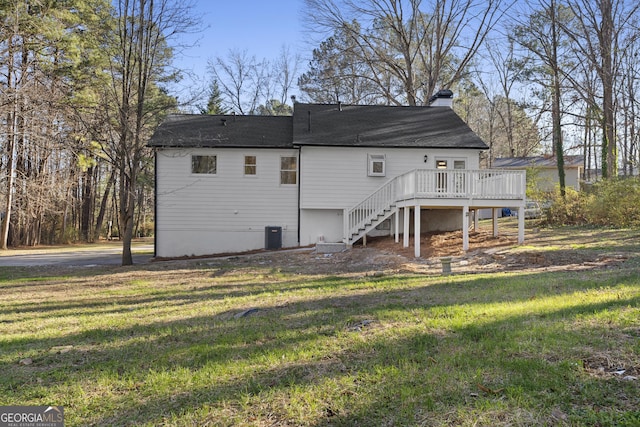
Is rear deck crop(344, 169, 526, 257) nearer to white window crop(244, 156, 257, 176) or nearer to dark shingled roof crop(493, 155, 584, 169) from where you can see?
white window crop(244, 156, 257, 176)

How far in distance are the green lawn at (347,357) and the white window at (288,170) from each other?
10.2 meters

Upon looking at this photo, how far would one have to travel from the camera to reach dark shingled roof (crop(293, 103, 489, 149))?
17094 millimetres

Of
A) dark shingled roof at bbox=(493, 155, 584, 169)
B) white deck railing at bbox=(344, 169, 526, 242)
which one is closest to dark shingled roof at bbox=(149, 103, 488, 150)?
white deck railing at bbox=(344, 169, 526, 242)

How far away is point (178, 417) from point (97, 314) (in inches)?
183

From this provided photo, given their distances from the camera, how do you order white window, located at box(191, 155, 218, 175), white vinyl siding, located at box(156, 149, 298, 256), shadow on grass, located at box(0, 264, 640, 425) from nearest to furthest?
shadow on grass, located at box(0, 264, 640, 425) → white vinyl siding, located at box(156, 149, 298, 256) → white window, located at box(191, 155, 218, 175)

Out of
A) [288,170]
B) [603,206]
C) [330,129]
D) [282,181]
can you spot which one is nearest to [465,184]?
[330,129]

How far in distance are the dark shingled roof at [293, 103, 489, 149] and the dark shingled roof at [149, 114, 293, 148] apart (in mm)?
878

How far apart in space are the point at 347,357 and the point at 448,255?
929cm

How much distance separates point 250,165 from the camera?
17.5 metres

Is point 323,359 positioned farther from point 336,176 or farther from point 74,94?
point 74,94

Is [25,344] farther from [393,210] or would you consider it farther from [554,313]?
[393,210]

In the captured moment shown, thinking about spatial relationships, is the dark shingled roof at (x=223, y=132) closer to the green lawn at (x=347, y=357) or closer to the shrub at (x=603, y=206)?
the green lawn at (x=347, y=357)

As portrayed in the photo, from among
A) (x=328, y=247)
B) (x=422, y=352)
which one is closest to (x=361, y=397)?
(x=422, y=352)

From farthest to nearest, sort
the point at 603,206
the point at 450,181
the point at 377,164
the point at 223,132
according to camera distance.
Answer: the point at 223,132
the point at 603,206
the point at 377,164
the point at 450,181
